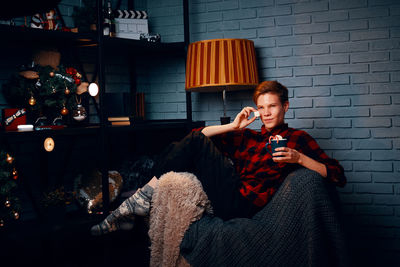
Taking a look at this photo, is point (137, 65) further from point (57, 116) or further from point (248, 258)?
point (248, 258)

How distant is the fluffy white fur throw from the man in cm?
10

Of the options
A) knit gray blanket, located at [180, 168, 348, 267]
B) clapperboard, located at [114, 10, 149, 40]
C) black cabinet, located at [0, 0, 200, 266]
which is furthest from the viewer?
clapperboard, located at [114, 10, 149, 40]

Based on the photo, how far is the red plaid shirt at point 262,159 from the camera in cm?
205

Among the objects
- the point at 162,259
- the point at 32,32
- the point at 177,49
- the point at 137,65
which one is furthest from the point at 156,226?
the point at 137,65

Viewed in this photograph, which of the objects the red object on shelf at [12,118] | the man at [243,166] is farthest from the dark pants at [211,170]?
the red object on shelf at [12,118]

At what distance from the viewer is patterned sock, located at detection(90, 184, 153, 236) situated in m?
2.11

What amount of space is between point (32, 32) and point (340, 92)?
2.07 metres

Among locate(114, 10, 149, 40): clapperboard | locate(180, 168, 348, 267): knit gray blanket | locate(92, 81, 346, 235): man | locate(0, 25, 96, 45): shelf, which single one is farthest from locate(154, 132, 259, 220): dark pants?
locate(114, 10, 149, 40): clapperboard

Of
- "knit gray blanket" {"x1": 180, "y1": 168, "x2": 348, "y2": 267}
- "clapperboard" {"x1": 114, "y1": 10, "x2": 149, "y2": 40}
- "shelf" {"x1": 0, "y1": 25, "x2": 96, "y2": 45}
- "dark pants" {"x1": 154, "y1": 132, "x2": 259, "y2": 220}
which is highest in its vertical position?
"clapperboard" {"x1": 114, "y1": 10, "x2": 149, "y2": 40}

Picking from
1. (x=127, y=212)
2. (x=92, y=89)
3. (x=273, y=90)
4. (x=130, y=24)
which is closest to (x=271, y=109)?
(x=273, y=90)

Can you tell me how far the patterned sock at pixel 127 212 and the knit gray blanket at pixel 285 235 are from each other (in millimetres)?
327

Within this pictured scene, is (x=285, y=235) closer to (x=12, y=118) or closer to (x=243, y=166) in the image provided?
(x=243, y=166)

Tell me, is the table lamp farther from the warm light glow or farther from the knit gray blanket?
the knit gray blanket

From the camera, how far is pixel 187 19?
9.96 feet
